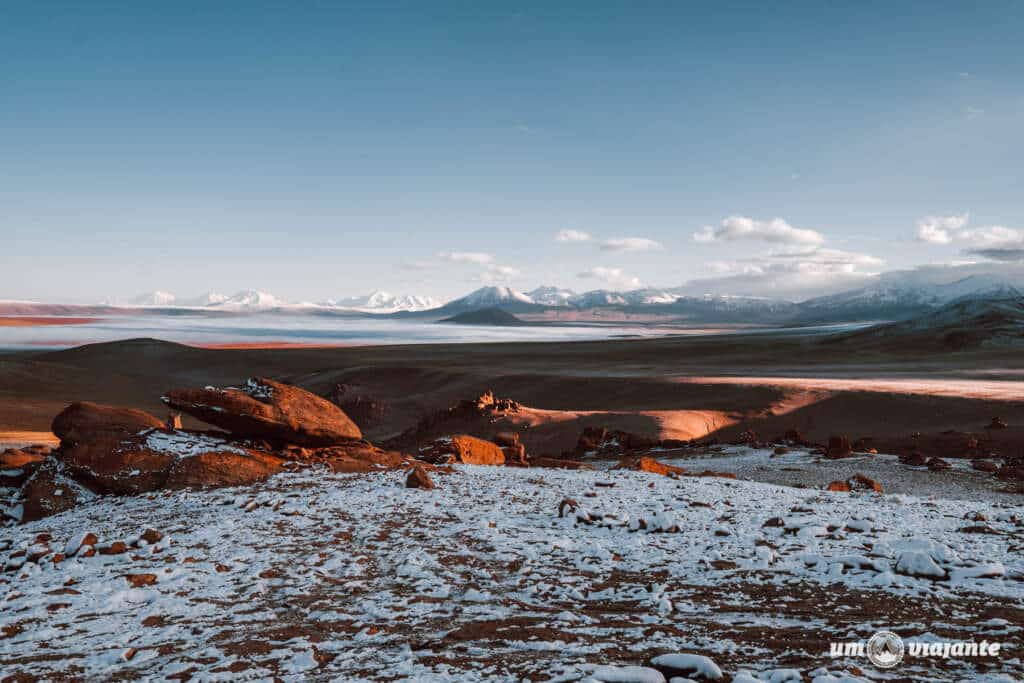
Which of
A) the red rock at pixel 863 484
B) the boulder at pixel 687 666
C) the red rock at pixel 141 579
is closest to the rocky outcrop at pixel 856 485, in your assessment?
the red rock at pixel 863 484

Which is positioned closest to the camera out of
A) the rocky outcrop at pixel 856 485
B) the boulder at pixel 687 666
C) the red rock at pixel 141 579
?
the boulder at pixel 687 666

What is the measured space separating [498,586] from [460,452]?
8758 millimetres

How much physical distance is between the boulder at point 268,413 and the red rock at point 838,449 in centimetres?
1374

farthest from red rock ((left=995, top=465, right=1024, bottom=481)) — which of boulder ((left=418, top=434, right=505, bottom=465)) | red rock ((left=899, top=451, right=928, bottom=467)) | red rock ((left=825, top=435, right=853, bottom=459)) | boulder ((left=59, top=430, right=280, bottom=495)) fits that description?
boulder ((left=59, top=430, right=280, bottom=495))

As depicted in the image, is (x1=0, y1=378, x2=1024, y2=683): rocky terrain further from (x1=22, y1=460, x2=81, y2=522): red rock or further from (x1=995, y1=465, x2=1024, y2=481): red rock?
(x1=995, y1=465, x2=1024, y2=481): red rock

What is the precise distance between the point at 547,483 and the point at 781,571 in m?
5.69

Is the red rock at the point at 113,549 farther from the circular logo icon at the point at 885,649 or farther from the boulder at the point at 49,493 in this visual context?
the circular logo icon at the point at 885,649

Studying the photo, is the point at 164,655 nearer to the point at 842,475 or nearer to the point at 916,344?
the point at 842,475

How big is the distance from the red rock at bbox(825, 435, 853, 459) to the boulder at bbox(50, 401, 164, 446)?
1801 centimetres

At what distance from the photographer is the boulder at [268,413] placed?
13.5 meters

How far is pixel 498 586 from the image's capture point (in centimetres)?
678

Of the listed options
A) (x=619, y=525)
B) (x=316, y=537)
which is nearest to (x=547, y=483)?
(x=619, y=525)

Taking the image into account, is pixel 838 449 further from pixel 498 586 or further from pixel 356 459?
pixel 498 586

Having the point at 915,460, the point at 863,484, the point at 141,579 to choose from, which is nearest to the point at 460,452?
the point at 141,579
